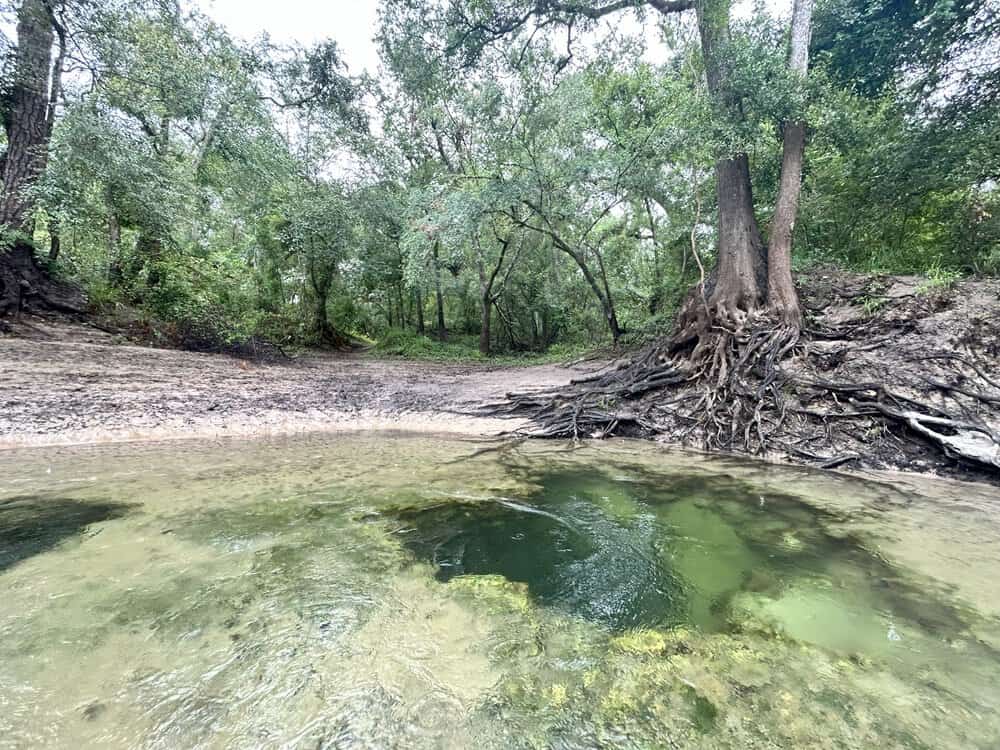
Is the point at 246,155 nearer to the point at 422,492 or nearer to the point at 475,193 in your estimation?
the point at 475,193

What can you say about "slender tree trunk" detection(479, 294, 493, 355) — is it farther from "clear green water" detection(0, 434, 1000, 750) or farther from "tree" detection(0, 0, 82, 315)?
"clear green water" detection(0, 434, 1000, 750)

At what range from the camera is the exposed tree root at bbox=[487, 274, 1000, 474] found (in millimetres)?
4844

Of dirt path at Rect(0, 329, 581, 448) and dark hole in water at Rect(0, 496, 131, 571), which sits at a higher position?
dirt path at Rect(0, 329, 581, 448)

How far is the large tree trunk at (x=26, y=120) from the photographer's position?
8.41m

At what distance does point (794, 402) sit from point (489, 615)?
5.57 meters

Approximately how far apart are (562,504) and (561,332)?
70.5 feet

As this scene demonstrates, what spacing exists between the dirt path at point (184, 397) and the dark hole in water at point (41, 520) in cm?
220

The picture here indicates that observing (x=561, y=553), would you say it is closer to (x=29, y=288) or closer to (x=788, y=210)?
(x=788, y=210)

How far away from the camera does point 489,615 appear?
221cm

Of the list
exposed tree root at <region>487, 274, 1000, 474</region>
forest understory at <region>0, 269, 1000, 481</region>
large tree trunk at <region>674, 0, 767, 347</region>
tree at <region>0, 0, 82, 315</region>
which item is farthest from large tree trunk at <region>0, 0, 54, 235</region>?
large tree trunk at <region>674, 0, 767, 347</region>

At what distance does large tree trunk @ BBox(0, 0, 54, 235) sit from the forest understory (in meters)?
2.33

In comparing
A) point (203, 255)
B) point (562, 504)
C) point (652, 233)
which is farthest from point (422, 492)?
point (652, 233)

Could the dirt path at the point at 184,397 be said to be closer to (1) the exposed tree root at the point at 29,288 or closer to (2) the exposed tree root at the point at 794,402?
(1) the exposed tree root at the point at 29,288

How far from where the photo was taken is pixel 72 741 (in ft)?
4.50
